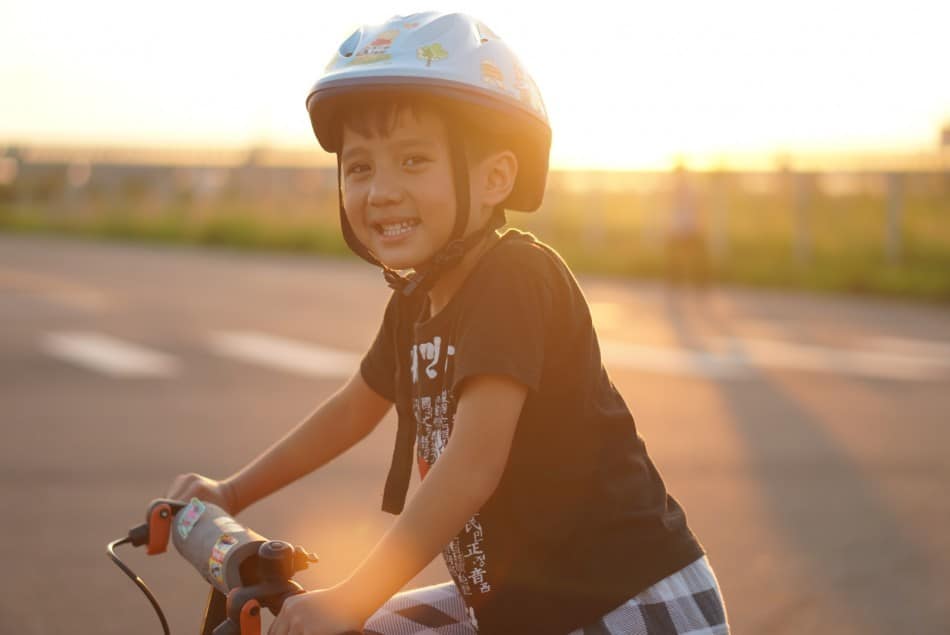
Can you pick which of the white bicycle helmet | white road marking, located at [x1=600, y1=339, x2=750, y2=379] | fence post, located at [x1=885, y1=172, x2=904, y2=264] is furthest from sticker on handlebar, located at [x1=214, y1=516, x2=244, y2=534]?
fence post, located at [x1=885, y1=172, x2=904, y2=264]

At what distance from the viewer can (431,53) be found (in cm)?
229

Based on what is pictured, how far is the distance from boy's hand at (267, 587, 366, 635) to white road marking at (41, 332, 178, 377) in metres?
7.92

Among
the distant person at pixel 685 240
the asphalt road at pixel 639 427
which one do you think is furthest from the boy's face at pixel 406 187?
the distant person at pixel 685 240

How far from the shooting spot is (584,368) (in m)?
2.26

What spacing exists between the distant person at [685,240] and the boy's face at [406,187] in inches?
584

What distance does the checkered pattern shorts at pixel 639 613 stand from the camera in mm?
2242

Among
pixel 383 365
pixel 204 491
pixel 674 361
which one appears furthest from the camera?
pixel 674 361

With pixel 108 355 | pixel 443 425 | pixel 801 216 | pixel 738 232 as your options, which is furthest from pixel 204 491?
pixel 738 232

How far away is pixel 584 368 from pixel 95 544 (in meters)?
3.43

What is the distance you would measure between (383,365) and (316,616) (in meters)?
0.83

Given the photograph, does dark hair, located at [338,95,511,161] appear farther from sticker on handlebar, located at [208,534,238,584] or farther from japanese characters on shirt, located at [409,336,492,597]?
sticker on handlebar, located at [208,534,238,584]

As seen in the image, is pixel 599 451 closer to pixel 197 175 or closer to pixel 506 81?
pixel 506 81

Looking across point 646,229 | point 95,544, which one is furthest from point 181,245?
point 95,544

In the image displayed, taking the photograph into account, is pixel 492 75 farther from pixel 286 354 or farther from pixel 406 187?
pixel 286 354
